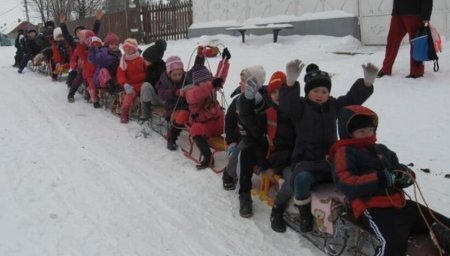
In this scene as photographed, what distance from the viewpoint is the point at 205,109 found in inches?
225

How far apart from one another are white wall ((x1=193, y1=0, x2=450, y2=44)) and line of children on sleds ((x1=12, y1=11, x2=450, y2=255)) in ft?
19.2

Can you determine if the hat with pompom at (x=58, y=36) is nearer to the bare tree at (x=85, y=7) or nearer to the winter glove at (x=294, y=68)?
the winter glove at (x=294, y=68)

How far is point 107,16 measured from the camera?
72.0 ft

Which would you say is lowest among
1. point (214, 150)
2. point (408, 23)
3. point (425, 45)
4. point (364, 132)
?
point (214, 150)

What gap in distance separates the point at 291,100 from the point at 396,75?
489 cm

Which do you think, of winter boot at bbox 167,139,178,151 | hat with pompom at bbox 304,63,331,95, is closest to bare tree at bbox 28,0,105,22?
winter boot at bbox 167,139,178,151

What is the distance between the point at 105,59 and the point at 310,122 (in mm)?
5572

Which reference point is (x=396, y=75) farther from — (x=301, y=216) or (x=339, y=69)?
(x=301, y=216)

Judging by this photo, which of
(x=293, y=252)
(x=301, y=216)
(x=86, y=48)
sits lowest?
(x=293, y=252)

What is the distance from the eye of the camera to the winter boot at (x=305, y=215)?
3.60 metres

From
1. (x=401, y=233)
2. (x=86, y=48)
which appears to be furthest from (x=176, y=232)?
(x=86, y=48)

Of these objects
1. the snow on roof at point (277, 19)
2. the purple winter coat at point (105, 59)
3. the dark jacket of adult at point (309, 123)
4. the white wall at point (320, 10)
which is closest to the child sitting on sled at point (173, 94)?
the purple winter coat at point (105, 59)

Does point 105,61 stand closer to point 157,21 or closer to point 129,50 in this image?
point 129,50

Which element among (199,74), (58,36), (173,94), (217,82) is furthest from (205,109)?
(58,36)
